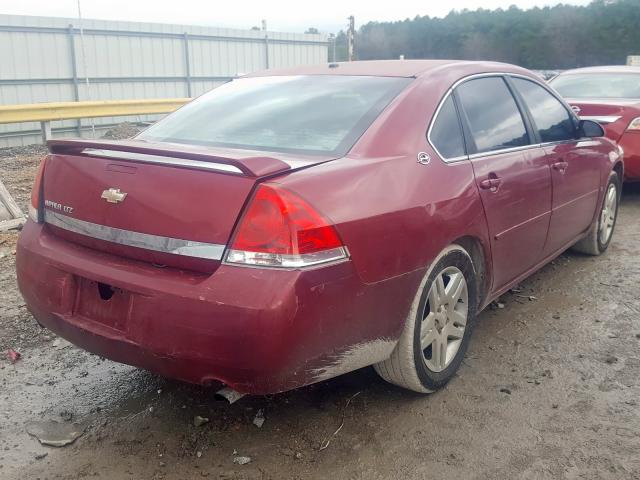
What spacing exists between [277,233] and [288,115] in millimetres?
1029

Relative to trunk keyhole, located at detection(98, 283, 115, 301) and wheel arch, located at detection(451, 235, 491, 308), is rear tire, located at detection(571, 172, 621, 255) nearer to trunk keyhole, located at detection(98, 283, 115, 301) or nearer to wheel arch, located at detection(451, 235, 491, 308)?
wheel arch, located at detection(451, 235, 491, 308)

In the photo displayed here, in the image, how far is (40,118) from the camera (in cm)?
1010

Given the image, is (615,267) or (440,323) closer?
(440,323)

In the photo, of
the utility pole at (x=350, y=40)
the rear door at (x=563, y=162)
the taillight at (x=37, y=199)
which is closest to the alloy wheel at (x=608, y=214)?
the rear door at (x=563, y=162)

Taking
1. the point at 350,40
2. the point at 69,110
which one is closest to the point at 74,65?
the point at 69,110

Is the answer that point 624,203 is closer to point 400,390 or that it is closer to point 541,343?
point 541,343

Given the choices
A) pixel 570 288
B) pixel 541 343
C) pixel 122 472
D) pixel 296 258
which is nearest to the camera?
pixel 296 258

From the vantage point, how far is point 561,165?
13.2ft

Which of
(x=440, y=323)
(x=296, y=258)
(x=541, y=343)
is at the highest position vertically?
(x=296, y=258)

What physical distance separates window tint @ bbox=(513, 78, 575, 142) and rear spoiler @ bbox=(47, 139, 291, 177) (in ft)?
7.32

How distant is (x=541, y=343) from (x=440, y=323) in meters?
0.96

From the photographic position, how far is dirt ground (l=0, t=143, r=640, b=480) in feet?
Result: 8.20

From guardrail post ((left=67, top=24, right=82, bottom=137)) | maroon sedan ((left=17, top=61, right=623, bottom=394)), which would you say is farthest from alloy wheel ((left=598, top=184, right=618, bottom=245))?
guardrail post ((left=67, top=24, right=82, bottom=137))

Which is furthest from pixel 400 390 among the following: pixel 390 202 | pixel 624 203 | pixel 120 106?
pixel 120 106
